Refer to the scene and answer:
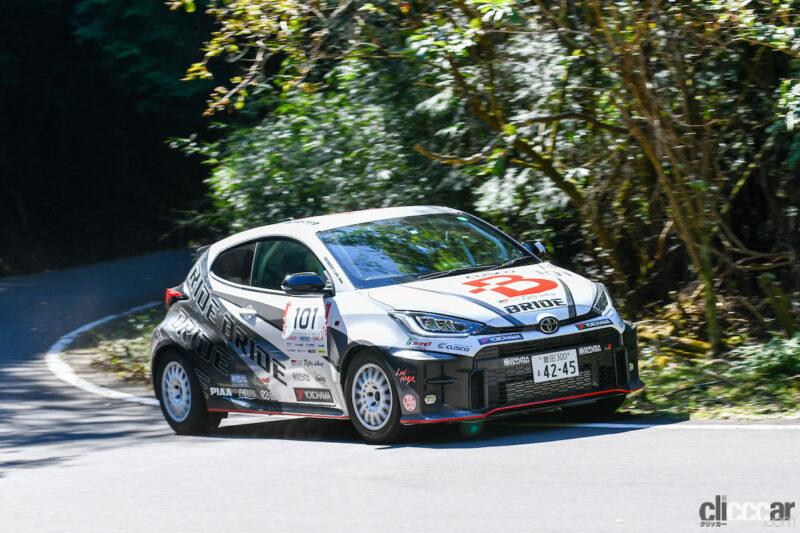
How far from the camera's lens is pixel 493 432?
8.93 metres

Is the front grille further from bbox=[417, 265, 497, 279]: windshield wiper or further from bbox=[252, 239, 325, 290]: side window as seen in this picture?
bbox=[252, 239, 325, 290]: side window

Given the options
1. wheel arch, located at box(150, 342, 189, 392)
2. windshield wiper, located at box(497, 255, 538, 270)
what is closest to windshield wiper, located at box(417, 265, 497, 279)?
windshield wiper, located at box(497, 255, 538, 270)

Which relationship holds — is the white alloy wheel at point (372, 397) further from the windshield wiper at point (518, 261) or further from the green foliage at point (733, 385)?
the green foliage at point (733, 385)

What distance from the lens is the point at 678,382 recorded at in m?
10.3

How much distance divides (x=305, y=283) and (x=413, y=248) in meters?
0.89

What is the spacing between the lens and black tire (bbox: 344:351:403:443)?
8500 mm

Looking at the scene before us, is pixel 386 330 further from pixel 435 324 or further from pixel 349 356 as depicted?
pixel 349 356

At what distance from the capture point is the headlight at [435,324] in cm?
836

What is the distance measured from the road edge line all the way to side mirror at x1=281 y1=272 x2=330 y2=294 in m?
3.76

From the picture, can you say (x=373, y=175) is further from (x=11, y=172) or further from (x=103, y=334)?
(x=11, y=172)

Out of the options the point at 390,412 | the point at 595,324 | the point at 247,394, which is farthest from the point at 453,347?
the point at 247,394

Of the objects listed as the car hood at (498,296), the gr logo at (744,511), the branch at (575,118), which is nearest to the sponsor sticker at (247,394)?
the car hood at (498,296)

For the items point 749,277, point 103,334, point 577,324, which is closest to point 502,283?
point 577,324

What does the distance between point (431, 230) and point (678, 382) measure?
2298 millimetres
